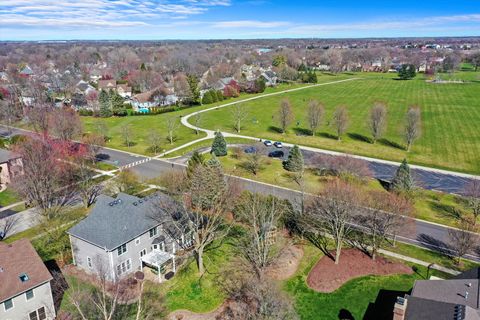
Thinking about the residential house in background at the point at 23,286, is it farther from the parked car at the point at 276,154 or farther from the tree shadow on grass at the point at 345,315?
the parked car at the point at 276,154

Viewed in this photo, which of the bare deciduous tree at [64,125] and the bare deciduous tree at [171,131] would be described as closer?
the bare deciduous tree at [64,125]

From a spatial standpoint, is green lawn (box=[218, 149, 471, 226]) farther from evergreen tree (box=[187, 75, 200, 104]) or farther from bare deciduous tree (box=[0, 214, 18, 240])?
evergreen tree (box=[187, 75, 200, 104])

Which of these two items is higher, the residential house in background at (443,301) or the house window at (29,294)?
the residential house in background at (443,301)

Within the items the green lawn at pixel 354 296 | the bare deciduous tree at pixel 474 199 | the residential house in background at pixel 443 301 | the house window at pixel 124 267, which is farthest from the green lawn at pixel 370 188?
the house window at pixel 124 267

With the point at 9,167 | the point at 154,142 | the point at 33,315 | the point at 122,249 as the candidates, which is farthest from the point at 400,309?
the point at 154,142

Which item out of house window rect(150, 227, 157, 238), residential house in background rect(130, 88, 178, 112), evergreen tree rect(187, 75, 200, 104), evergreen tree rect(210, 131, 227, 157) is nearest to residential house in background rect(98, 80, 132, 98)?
residential house in background rect(130, 88, 178, 112)

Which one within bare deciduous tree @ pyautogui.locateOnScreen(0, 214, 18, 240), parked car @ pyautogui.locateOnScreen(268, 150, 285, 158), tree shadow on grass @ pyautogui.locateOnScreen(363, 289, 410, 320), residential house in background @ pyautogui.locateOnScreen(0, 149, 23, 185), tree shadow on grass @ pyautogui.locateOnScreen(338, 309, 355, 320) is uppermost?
residential house in background @ pyautogui.locateOnScreen(0, 149, 23, 185)

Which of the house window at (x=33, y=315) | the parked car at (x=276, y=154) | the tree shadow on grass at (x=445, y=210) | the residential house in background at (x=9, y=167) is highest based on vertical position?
the residential house in background at (x=9, y=167)

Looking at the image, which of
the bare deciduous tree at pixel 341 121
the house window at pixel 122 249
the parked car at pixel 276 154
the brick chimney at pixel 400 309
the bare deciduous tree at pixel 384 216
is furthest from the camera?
the bare deciduous tree at pixel 341 121
